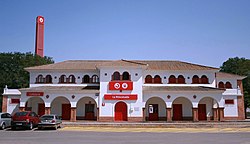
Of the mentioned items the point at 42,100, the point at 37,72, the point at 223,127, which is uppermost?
the point at 37,72

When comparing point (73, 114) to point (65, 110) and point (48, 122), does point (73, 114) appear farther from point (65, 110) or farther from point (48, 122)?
point (48, 122)

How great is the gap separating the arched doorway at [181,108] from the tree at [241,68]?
16.7 metres

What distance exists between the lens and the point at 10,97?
113 feet

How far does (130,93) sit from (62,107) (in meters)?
9.88

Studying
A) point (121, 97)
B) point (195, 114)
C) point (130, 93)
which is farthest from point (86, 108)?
point (195, 114)

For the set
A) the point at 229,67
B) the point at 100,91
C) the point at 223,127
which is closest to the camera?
the point at 223,127

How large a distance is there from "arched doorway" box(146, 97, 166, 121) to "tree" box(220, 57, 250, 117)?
64.3ft

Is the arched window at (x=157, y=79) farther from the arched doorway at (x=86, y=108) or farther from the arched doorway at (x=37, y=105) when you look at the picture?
the arched doorway at (x=37, y=105)

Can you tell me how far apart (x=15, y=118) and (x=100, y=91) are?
38.4 feet

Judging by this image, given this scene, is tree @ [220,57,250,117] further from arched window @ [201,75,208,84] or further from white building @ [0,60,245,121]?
arched window @ [201,75,208,84]

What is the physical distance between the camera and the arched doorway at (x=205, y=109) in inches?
1349

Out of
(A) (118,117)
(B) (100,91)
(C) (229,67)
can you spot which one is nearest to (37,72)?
(B) (100,91)

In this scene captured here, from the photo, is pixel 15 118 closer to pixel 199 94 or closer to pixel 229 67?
pixel 199 94

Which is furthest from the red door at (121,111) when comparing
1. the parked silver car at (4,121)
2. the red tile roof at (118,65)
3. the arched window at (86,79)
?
the parked silver car at (4,121)
